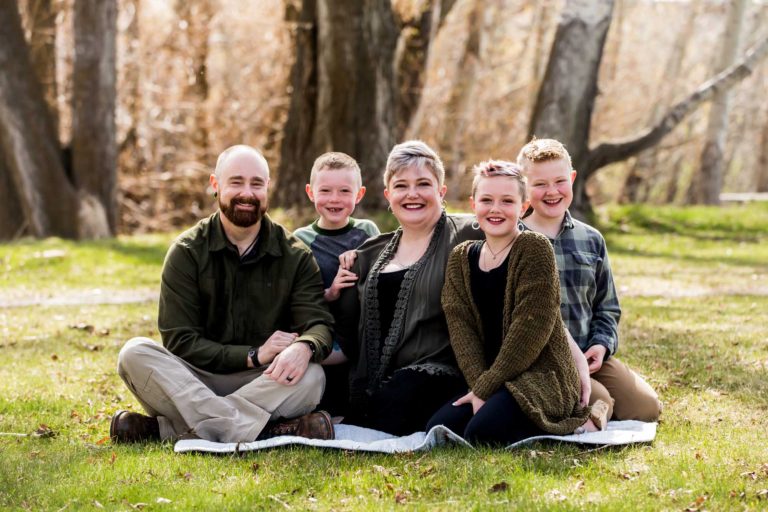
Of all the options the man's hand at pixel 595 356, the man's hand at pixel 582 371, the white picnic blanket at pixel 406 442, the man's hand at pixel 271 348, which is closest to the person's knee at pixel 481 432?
the white picnic blanket at pixel 406 442

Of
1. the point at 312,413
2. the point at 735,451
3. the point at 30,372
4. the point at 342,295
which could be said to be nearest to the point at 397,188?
the point at 342,295

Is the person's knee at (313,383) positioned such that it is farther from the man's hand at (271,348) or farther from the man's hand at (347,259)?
the man's hand at (347,259)

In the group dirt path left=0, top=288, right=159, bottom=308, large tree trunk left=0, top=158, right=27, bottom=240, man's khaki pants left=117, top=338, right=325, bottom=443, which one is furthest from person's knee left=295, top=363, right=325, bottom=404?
large tree trunk left=0, top=158, right=27, bottom=240

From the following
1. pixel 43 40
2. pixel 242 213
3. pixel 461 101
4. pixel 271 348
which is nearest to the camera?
pixel 271 348

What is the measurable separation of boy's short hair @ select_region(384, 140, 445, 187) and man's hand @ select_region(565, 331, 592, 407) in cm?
108

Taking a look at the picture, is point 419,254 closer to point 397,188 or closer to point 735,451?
point 397,188

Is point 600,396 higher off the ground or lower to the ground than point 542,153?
lower

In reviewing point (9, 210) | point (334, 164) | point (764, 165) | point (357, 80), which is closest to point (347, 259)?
point (334, 164)

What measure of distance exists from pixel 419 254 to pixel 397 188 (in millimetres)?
376

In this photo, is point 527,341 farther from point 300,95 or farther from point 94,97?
point 94,97

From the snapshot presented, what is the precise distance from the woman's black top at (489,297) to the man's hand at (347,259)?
2.56ft

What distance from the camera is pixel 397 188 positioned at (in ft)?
16.1

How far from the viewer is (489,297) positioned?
4605 mm

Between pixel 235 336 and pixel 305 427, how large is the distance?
636mm
